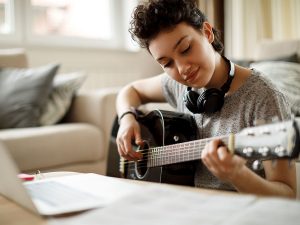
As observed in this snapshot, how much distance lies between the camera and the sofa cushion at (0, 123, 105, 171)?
5.95 feet

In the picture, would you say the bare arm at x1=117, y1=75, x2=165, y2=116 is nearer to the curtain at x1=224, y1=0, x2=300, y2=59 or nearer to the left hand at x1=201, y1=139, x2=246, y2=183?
the left hand at x1=201, y1=139, x2=246, y2=183

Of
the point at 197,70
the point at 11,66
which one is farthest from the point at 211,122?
the point at 11,66

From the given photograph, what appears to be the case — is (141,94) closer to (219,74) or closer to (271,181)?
(219,74)

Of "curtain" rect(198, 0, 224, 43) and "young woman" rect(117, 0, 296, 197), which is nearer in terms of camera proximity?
"young woman" rect(117, 0, 296, 197)

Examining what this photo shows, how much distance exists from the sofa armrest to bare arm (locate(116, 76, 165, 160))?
0.66 metres

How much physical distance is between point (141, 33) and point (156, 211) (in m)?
0.63

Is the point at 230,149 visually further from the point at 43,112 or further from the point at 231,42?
the point at 231,42

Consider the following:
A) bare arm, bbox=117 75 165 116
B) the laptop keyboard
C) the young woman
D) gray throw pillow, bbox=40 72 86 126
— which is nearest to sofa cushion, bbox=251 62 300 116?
bare arm, bbox=117 75 165 116

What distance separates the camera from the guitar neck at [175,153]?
36.2 inches

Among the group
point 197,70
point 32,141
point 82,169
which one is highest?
point 197,70

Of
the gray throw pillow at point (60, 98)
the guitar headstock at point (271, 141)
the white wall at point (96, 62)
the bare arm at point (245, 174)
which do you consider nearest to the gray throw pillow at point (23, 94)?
the gray throw pillow at point (60, 98)

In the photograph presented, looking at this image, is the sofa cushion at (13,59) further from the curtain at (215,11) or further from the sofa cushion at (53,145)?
the curtain at (215,11)

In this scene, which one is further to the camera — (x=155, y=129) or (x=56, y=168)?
(x=56, y=168)

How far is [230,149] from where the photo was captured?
0.74 metres
